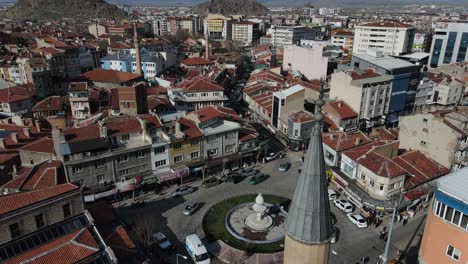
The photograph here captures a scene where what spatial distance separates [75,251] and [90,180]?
13.2m

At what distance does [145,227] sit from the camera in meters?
29.5

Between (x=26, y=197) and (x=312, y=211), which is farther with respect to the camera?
(x=26, y=197)

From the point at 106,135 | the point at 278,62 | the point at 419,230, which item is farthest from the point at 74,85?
the point at 278,62

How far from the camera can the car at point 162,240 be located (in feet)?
95.0

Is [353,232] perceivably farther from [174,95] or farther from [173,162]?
[174,95]

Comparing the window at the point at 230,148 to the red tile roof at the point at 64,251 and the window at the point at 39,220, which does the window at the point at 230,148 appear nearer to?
the red tile roof at the point at 64,251

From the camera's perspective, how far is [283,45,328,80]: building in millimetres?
78625

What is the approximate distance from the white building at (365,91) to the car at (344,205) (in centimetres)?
2231

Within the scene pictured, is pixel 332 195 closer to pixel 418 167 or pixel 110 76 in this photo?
pixel 418 167

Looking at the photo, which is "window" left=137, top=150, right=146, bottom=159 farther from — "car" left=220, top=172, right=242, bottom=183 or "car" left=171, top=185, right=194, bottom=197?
"car" left=220, top=172, right=242, bottom=183

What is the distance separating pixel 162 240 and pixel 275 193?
13801 mm

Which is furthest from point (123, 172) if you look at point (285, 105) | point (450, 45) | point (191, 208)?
point (450, 45)

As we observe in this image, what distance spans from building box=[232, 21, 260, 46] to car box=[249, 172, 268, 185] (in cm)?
13460

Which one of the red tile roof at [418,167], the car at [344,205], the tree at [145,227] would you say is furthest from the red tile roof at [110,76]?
the red tile roof at [418,167]
